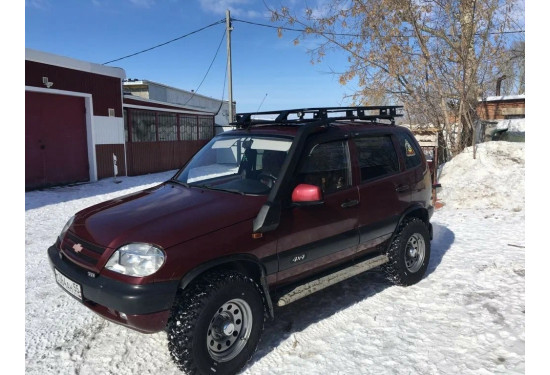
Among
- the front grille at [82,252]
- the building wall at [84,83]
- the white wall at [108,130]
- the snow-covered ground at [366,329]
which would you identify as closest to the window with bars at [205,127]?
the white wall at [108,130]

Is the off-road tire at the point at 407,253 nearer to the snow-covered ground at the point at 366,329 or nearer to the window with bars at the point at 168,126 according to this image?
the snow-covered ground at the point at 366,329

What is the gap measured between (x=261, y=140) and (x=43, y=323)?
104 inches

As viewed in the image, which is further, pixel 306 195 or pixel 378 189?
pixel 378 189

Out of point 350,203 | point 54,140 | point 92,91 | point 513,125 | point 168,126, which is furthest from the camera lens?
point 168,126

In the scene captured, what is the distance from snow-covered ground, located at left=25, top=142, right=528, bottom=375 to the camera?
305 centimetres

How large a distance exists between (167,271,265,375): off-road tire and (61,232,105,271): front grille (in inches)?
26.2

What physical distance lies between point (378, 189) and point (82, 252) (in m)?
2.84

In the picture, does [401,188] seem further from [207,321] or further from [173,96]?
[173,96]

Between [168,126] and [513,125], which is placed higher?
[168,126]

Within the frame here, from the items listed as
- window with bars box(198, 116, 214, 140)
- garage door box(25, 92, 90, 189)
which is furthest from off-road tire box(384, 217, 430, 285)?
window with bars box(198, 116, 214, 140)

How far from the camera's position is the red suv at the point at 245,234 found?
2.66m

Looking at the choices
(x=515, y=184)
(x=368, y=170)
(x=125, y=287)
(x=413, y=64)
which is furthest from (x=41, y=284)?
(x=413, y=64)

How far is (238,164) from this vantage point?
4.02m

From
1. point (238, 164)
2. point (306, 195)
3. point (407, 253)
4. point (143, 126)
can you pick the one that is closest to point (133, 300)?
point (306, 195)
